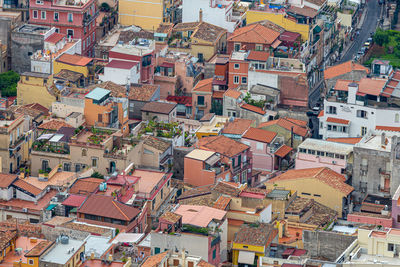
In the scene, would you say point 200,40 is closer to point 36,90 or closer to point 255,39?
point 255,39

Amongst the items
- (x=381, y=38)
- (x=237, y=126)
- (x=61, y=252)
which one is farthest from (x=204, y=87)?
(x=61, y=252)

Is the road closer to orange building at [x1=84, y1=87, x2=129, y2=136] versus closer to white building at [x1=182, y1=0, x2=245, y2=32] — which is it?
white building at [x1=182, y1=0, x2=245, y2=32]

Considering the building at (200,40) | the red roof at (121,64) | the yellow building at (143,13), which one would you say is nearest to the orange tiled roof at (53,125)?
A: the red roof at (121,64)

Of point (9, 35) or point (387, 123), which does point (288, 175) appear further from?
point (9, 35)

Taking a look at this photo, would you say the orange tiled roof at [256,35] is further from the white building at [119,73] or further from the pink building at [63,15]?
the pink building at [63,15]

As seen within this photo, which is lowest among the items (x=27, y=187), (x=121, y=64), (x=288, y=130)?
(x=27, y=187)
